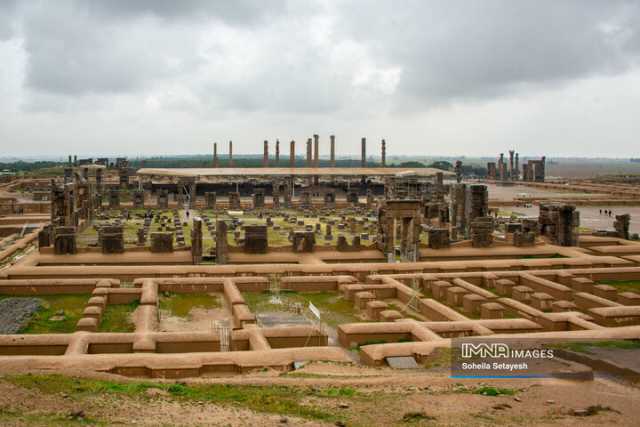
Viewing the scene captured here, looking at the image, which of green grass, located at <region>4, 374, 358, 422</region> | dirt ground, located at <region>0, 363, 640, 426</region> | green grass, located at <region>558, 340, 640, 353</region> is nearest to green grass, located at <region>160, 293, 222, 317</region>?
dirt ground, located at <region>0, 363, 640, 426</region>

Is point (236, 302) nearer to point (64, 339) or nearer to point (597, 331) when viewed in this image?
point (64, 339)

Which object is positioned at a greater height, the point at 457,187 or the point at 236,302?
the point at 457,187

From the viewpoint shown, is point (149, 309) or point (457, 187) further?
point (457, 187)

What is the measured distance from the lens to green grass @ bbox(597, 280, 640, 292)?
82.9 ft

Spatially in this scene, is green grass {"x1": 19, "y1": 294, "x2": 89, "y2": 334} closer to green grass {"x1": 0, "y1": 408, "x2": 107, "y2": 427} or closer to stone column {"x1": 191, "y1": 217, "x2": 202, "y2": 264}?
stone column {"x1": 191, "y1": 217, "x2": 202, "y2": 264}

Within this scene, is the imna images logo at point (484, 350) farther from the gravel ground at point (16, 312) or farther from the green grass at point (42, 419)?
the gravel ground at point (16, 312)

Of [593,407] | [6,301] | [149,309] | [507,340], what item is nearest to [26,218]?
[6,301]

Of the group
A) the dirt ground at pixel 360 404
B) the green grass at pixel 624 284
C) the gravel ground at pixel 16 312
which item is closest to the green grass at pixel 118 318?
the gravel ground at pixel 16 312

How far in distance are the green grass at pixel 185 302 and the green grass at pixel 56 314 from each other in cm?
256

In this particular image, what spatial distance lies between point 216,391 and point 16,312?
1038cm

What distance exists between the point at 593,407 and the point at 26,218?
44803 millimetres

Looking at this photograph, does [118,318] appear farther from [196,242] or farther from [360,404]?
[360,404]

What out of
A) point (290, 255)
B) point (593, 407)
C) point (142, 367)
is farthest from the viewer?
point (290, 255)

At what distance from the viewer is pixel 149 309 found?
1939cm
